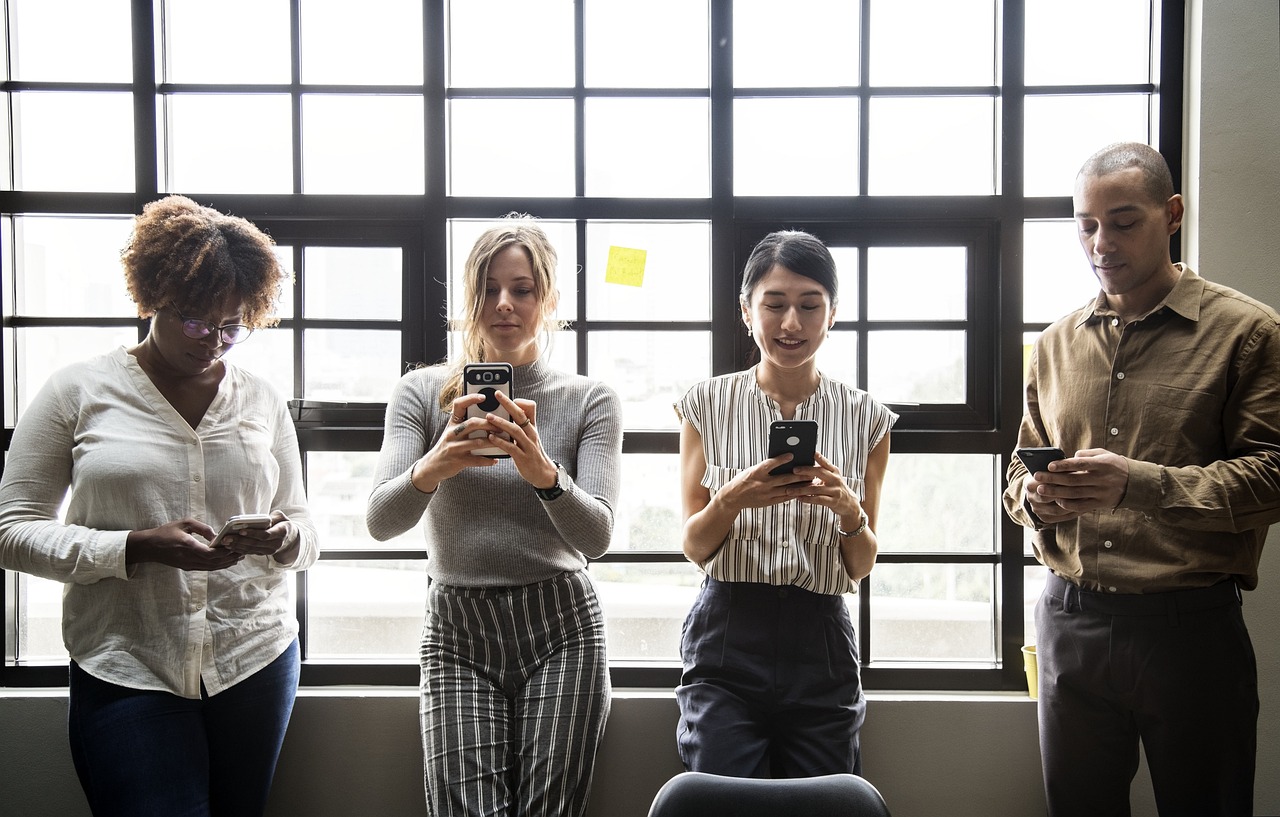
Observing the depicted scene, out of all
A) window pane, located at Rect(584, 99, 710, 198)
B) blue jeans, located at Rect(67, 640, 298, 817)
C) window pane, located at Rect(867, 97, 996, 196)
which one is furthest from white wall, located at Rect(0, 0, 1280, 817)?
window pane, located at Rect(584, 99, 710, 198)

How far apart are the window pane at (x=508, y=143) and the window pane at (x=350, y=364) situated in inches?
A: 20.8

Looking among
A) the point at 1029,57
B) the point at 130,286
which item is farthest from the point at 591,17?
the point at 130,286

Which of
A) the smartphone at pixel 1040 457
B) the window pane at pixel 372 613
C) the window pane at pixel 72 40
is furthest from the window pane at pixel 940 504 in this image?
the window pane at pixel 72 40

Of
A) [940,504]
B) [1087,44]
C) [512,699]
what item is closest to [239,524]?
[512,699]

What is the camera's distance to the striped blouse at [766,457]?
5.61ft

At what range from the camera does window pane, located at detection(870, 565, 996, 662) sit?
90.5 inches

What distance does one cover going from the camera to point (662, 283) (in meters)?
2.29

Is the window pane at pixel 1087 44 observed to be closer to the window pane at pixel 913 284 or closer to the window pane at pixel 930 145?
the window pane at pixel 930 145

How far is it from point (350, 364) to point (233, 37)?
107 cm

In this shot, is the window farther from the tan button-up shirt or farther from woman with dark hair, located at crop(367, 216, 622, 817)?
the tan button-up shirt

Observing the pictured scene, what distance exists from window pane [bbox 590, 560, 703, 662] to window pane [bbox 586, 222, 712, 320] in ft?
2.55

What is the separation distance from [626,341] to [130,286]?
1269mm

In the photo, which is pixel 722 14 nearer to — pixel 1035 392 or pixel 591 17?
pixel 591 17

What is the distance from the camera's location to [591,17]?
2.29m
